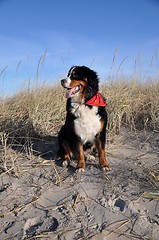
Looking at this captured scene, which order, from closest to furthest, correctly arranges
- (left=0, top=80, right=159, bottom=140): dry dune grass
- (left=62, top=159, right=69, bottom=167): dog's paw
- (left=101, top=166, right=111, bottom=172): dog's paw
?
(left=101, top=166, right=111, bottom=172): dog's paw < (left=62, top=159, right=69, bottom=167): dog's paw < (left=0, top=80, right=159, bottom=140): dry dune grass

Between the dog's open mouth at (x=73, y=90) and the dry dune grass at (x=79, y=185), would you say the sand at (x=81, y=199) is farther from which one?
the dog's open mouth at (x=73, y=90)

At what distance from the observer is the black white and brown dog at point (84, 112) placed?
3.17 m

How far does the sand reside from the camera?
204 cm

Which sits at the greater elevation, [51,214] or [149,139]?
[149,139]

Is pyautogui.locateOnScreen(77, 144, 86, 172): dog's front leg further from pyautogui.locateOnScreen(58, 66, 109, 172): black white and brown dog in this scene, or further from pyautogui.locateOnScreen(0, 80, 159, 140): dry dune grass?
pyautogui.locateOnScreen(0, 80, 159, 140): dry dune grass

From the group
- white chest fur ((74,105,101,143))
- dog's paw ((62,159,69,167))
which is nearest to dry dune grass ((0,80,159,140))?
dog's paw ((62,159,69,167))

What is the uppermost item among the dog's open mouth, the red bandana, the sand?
the dog's open mouth

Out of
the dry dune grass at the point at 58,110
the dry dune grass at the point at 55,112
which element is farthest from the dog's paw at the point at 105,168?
the dry dune grass at the point at 58,110

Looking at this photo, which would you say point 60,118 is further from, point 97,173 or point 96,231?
point 96,231

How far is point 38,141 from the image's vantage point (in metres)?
4.17

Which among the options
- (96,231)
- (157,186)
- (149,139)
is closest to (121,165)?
(157,186)

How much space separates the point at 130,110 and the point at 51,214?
2985 millimetres

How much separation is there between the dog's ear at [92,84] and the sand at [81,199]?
88cm

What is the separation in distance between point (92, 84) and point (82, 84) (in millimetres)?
133
